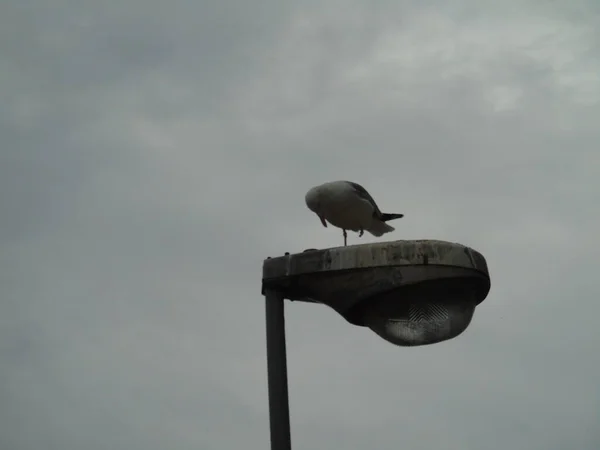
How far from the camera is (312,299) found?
3.82 m

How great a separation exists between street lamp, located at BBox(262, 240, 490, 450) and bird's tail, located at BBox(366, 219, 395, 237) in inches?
129

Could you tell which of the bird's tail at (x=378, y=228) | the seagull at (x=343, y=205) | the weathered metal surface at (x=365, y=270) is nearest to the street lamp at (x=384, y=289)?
the weathered metal surface at (x=365, y=270)

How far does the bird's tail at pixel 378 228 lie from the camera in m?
7.07

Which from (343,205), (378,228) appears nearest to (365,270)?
(343,205)

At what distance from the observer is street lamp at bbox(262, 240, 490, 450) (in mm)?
3484

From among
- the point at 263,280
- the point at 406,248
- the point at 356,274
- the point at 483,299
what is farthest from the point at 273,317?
the point at 483,299

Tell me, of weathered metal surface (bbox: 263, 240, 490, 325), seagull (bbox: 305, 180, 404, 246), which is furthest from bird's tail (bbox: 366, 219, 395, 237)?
weathered metal surface (bbox: 263, 240, 490, 325)

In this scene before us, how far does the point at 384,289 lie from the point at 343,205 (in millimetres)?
2707

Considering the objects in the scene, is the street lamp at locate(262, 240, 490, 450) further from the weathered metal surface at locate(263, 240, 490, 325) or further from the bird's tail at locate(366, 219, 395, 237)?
the bird's tail at locate(366, 219, 395, 237)

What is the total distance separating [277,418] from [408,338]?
0.75m

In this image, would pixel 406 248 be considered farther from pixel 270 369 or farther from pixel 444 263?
pixel 270 369

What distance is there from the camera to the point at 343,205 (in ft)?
20.3

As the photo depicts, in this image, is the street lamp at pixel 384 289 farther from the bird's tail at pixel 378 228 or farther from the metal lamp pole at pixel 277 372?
the bird's tail at pixel 378 228

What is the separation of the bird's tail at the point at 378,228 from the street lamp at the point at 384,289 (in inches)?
129
